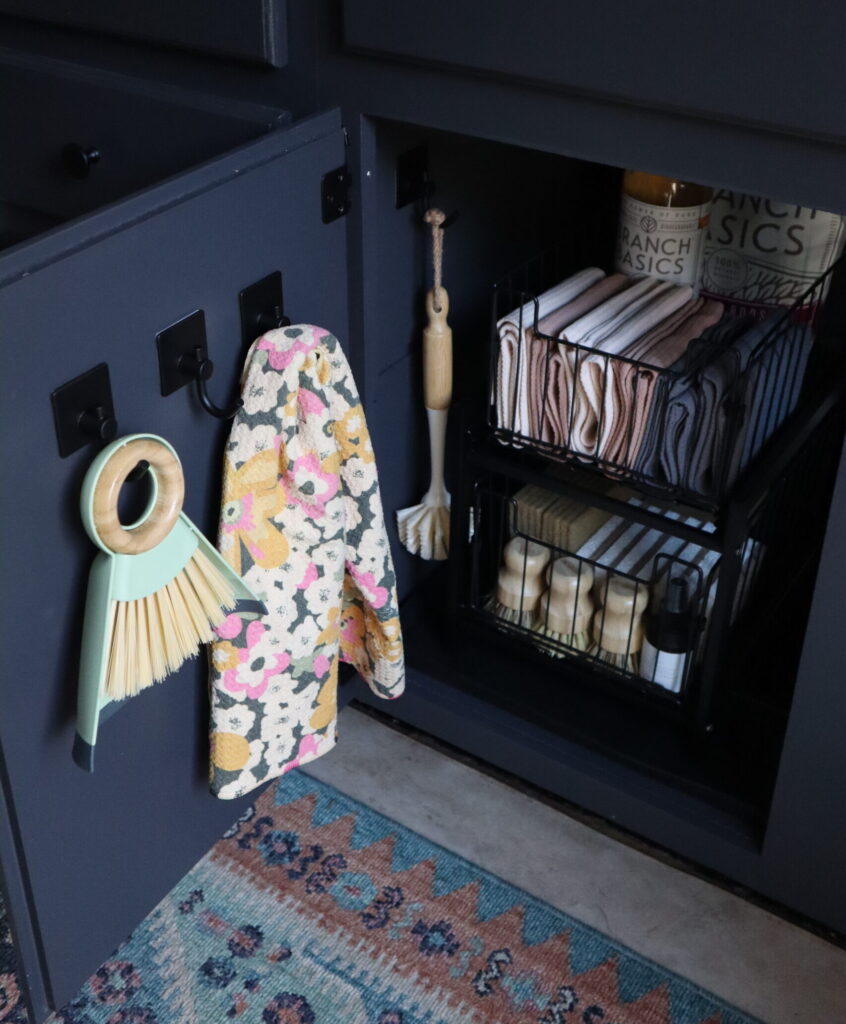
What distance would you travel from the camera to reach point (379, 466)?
139 centimetres

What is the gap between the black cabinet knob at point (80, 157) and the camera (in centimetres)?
121

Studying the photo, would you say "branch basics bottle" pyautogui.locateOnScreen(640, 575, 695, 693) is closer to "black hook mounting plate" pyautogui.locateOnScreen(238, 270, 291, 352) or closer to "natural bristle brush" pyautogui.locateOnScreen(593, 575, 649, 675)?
"natural bristle brush" pyautogui.locateOnScreen(593, 575, 649, 675)

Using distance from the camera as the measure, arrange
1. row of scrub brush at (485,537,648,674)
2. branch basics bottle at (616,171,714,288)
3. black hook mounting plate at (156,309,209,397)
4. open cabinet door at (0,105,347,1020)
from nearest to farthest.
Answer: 1. open cabinet door at (0,105,347,1020)
2. black hook mounting plate at (156,309,209,397)
3. branch basics bottle at (616,171,714,288)
4. row of scrub brush at (485,537,648,674)

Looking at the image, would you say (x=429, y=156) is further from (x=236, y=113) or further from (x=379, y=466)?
(x=379, y=466)

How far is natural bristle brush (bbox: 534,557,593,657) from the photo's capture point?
4.57 ft

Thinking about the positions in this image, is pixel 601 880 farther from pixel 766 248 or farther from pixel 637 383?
pixel 766 248

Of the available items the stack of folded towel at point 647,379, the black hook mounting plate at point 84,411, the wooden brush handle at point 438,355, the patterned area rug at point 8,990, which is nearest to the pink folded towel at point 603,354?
the stack of folded towel at point 647,379

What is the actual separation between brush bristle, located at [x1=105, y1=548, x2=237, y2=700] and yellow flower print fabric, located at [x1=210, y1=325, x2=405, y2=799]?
72mm

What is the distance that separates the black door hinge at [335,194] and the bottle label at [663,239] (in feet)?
1.14

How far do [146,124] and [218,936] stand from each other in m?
0.89

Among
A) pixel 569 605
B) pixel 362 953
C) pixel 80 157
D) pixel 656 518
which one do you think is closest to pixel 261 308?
pixel 80 157

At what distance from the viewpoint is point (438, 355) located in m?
1.34

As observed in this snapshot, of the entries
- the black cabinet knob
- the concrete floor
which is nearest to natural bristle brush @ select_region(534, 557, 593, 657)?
the concrete floor

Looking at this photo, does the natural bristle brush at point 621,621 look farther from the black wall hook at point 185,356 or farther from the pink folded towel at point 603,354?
the black wall hook at point 185,356
